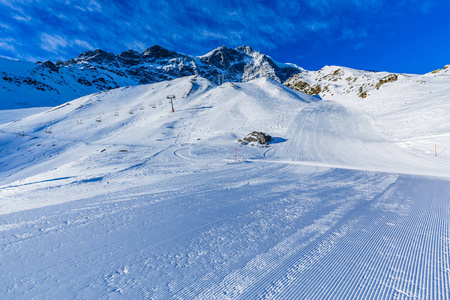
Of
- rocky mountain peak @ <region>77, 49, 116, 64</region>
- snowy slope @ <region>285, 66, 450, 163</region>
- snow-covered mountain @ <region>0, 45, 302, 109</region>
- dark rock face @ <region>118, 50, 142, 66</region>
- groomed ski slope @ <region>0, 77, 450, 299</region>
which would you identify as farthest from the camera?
dark rock face @ <region>118, 50, 142, 66</region>

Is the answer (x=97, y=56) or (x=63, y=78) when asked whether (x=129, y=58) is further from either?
(x=63, y=78)

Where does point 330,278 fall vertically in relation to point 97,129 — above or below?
below

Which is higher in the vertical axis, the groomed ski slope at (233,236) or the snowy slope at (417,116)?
the snowy slope at (417,116)

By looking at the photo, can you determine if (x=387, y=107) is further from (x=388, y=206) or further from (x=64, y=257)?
(x=64, y=257)

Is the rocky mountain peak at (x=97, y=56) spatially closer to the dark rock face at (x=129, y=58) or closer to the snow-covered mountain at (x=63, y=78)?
the snow-covered mountain at (x=63, y=78)

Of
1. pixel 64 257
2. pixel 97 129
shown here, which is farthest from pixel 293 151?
pixel 97 129

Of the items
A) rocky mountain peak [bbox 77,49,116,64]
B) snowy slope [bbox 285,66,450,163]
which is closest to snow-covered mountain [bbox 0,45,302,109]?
rocky mountain peak [bbox 77,49,116,64]

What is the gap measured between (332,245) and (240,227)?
5.12 ft

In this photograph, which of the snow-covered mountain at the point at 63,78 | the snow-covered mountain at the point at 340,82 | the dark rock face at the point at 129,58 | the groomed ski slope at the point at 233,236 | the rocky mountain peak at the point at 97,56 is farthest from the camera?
the dark rock face at the point at 129,58

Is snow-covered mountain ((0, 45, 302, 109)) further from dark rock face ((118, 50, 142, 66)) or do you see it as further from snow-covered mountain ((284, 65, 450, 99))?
snow-covered mountain ((284, 65, 450, 99))

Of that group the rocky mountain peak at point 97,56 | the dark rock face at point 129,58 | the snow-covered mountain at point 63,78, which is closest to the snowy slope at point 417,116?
the snow-covered mountain at point 63,78

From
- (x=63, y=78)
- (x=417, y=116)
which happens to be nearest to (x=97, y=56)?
(x=63, y=78)

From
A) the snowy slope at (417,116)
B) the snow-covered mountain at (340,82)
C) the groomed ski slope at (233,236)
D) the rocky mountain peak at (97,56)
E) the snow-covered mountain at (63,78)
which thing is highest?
the rocky mountain peak at (97,56)

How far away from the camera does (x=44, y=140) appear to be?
26047 millimetres
